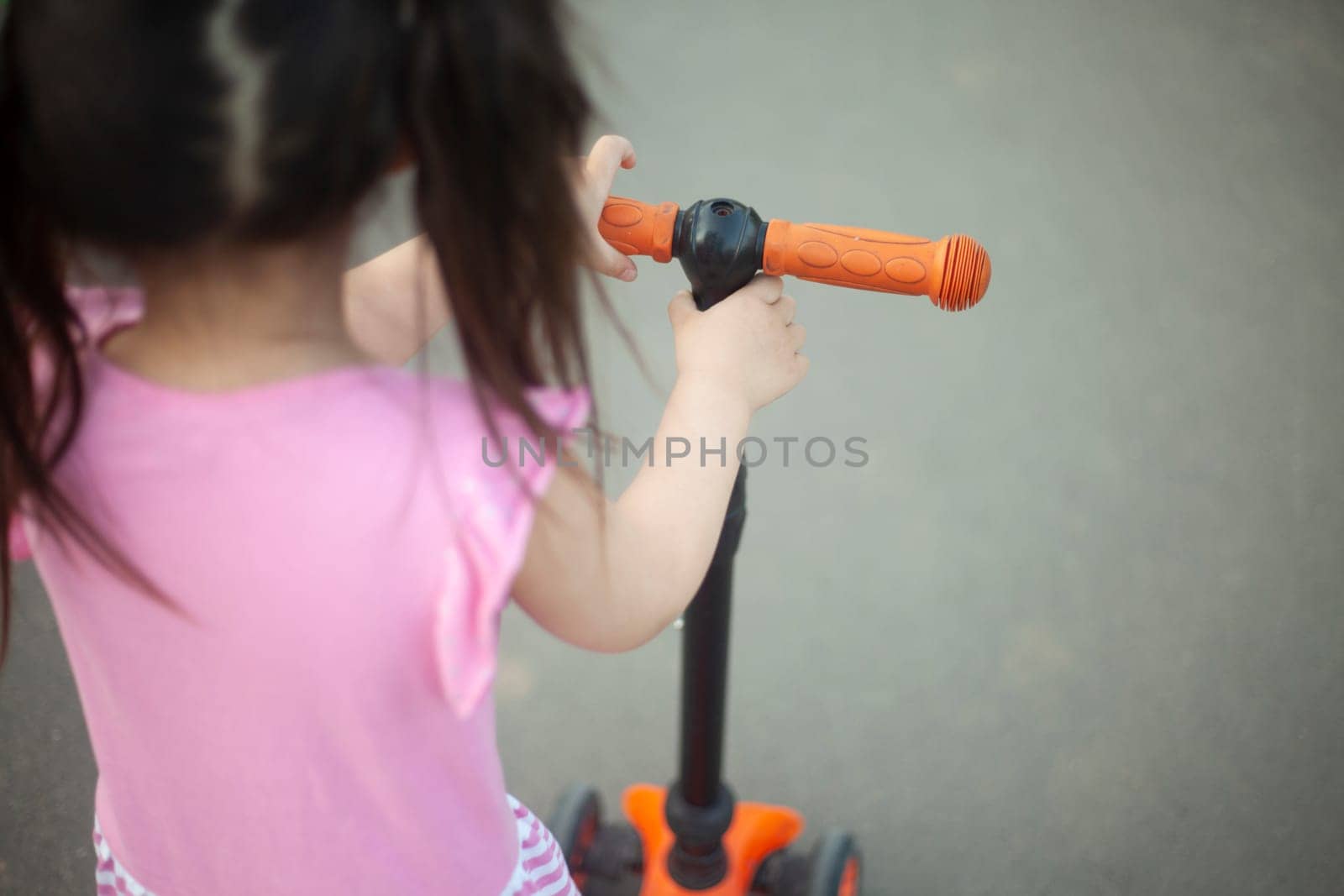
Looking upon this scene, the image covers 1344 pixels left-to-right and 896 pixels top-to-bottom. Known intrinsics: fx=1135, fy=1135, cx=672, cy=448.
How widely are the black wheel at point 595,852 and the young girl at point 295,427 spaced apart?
444mm

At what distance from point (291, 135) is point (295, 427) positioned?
110mm

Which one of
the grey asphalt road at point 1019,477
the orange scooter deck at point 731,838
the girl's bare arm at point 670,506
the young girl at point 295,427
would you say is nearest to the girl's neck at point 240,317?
the young girl at point 295,427

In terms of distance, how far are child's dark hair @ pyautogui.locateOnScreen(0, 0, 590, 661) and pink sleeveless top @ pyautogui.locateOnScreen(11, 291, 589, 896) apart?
0.07ft

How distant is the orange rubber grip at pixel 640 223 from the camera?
0.60 meters

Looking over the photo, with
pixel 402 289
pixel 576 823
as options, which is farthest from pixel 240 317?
pixel 576 823

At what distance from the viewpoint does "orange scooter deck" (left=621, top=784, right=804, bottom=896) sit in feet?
3.02

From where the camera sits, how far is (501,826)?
56 centimetres

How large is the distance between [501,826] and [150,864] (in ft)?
0.54

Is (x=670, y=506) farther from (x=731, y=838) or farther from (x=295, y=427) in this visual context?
(x=731, y=838)

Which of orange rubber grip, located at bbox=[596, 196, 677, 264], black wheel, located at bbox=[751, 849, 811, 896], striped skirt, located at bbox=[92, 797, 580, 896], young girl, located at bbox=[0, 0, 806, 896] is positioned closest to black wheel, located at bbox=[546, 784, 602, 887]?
black wheel, located at bbox=[751, 849, 811, 896]

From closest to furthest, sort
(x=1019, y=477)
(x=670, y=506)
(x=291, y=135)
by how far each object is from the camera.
→ 1. (x=291, y=135)
2. (x=670, y=506)
3. (x=1019, y=477)

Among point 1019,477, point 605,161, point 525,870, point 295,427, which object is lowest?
point 525,870

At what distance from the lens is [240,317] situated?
0.40m

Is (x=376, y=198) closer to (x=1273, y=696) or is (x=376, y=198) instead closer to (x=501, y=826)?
(x=501, y=826)
